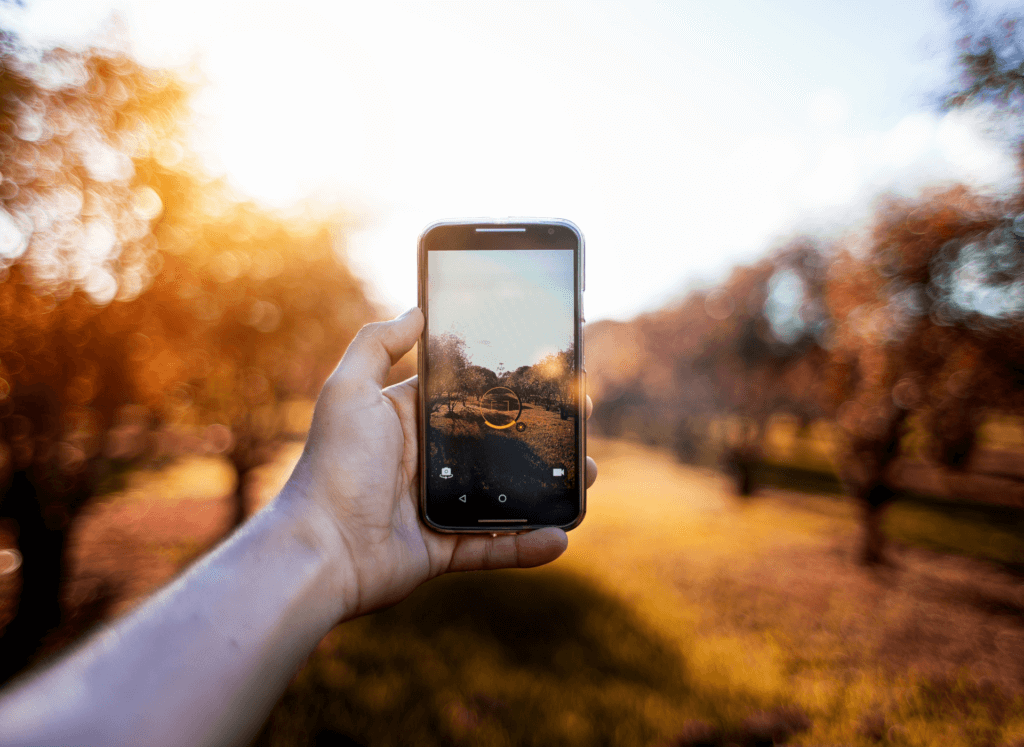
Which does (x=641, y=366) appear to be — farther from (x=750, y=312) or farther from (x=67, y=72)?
(x=67, y=72)

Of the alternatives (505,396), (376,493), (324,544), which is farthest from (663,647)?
(324,544)

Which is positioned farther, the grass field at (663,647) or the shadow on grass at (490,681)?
the grass field at (663,647)

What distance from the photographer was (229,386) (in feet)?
28.3

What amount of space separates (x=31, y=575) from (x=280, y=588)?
6582 millimetres

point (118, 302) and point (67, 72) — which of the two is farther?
point (118, 302)

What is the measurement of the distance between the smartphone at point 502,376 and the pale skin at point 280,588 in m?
0.17

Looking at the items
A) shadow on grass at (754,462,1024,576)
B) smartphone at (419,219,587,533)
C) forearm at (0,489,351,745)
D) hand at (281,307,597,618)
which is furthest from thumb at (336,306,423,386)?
shadow on grass at (754,462,1024,576)

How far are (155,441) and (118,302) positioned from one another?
5161 mm

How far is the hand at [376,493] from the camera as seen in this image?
2.46 metres

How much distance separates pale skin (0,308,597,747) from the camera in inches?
57.2

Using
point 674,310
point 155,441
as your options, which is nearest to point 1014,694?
point 155,441

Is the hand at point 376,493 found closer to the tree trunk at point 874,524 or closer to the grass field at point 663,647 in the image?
the grass field at point 663,647

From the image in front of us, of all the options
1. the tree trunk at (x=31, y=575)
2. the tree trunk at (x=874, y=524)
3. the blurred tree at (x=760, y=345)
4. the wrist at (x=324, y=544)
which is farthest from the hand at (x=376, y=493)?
the blurred tree at (x=760, y=345)

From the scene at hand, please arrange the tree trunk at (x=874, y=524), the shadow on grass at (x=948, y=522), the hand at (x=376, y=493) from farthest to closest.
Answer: the shadow on grass at (x=948, y=522), the tree trunk at (x=874, y=524), the hand at (x=376, y=493)
